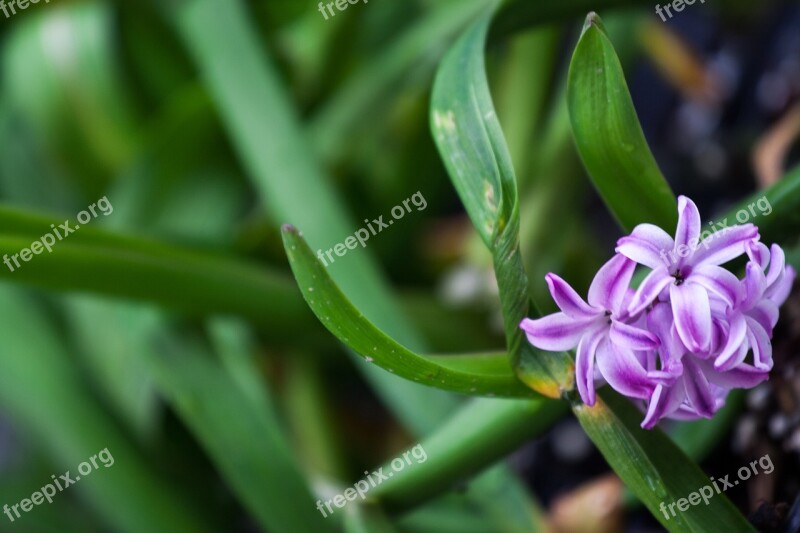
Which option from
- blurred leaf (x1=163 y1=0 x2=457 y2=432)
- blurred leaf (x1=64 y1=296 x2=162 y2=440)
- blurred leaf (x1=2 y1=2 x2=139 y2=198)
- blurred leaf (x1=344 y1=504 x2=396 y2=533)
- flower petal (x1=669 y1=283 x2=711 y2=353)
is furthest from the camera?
blurred leaf (x1=2 y1=2 x2=139 y2=198)

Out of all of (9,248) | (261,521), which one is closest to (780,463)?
(261,521)

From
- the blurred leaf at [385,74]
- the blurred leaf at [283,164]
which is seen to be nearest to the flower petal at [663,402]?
the blurred leaf at [283,164]

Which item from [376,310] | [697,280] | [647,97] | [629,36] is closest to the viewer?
[697,280]

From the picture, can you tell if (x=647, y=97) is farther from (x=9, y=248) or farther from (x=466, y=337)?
(x=9, y=248)

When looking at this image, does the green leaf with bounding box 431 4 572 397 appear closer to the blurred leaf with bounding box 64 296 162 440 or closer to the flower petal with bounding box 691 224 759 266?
the flower petal with bounding box 691 224 759 266

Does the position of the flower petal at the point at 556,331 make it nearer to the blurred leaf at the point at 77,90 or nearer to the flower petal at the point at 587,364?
the flower petal at the point at 587,364

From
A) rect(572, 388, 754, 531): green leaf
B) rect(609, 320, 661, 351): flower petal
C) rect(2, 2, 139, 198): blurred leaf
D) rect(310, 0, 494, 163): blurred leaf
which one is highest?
rect(2, 2, 139, 198): blurred leaf

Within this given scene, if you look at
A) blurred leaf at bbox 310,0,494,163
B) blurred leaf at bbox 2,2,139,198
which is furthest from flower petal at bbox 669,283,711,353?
blurred leaf at bbox 2,2,139,198
